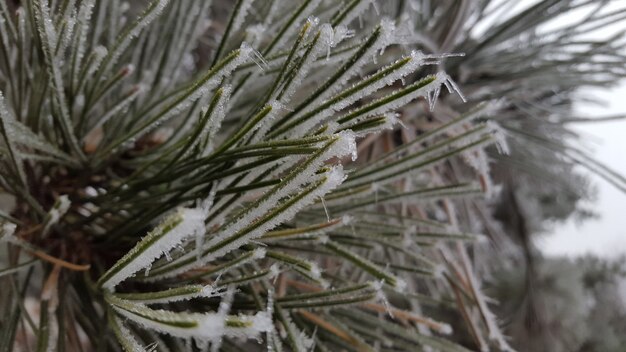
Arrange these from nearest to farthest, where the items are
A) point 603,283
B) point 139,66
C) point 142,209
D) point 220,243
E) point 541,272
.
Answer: point 220,243, point 142,209, point 139,66, point 541,272, point 603,283

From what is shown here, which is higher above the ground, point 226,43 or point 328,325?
point 226,43

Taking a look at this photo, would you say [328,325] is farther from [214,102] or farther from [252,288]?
[214,102]

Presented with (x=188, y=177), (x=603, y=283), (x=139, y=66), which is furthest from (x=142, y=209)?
(x=603, y=283)

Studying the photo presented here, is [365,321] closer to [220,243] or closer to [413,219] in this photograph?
[413,219]

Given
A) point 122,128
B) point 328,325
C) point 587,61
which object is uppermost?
point 587,61

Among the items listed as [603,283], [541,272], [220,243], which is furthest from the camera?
[603,283]

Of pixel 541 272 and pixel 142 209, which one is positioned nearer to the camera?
pixel 142 209
